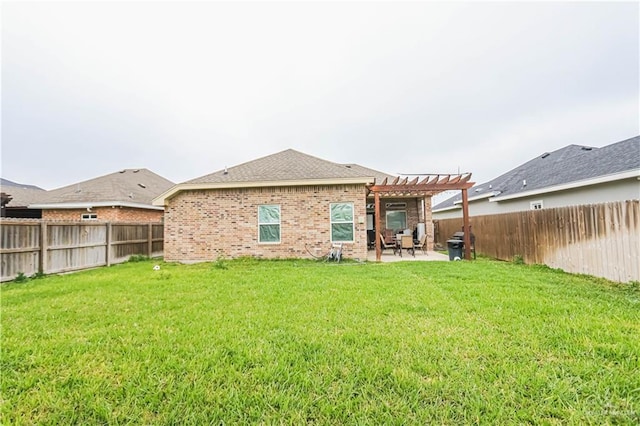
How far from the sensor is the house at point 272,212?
10.9 meters

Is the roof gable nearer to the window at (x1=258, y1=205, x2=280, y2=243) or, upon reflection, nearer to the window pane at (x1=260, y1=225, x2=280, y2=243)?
the window at (x1=258, y1=205, x2=280, y2=243)

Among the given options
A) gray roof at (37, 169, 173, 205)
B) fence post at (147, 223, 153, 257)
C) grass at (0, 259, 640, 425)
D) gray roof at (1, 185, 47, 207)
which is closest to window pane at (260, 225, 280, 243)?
grass at (0, 259, 640, 425)

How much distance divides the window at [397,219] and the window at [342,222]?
532 centimetres

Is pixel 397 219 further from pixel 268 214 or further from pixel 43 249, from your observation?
pixel 43 249

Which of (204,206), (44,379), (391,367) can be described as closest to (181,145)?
(204,206)

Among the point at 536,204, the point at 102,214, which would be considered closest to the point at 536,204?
the point at 536,204

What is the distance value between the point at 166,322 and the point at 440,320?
3.94m

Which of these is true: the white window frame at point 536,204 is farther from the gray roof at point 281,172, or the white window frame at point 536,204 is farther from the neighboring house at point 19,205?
the neighboring house at point 19,205

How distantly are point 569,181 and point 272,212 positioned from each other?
1219cm

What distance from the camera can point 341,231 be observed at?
431 inches

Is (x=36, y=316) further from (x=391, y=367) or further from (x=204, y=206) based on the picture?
(x=204, y=206)

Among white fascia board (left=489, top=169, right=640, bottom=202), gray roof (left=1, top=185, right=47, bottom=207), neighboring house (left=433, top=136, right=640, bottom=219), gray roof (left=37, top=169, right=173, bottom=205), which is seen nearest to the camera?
white fascia board (left=489, top=169, right=640, bottom=202)

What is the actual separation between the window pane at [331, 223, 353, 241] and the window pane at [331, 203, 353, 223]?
0.19 m

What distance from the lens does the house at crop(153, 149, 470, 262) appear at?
10859mm
